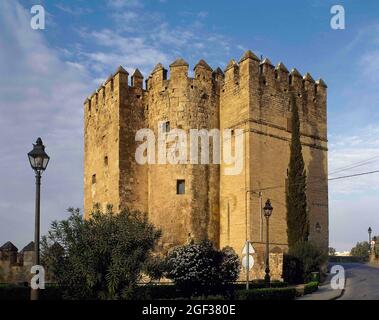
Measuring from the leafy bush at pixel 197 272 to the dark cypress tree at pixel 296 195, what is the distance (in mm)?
8838

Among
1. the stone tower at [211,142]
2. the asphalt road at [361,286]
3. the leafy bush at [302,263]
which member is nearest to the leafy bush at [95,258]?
the asphalt road at [361,286]

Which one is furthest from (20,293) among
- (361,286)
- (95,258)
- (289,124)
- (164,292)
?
(289,124)

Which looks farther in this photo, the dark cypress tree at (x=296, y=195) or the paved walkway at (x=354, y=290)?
the dark cypress tree at (x=296, y=195)

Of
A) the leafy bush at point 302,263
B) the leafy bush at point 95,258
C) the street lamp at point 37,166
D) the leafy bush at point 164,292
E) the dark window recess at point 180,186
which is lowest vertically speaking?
the leafy bush at point 164,292

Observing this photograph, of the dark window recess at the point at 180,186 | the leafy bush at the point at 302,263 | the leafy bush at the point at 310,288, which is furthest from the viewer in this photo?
the dark window recess at the point at 180,186

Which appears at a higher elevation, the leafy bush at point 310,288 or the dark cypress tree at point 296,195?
the dark cypress tree at point 296,195

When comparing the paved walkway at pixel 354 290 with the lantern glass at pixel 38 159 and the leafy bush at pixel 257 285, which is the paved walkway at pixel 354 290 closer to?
the leafy bush at pixel 257 285

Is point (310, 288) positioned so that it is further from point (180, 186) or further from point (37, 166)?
point (37, 166)

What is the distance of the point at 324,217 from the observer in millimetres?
33812

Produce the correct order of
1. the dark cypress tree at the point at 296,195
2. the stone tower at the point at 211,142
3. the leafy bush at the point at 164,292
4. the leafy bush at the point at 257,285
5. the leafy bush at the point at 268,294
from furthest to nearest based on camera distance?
the stone tower at the point at 211,142
the dark cypress tree at the point at 296,195
the leafy bush at the point at 257,285
the leafy bush at the point at 164,292
the leafy bush at the point at 268,294

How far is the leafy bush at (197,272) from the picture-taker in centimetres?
2081

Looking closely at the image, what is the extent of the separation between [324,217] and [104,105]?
16.2m

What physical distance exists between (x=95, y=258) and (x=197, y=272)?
7.52m
